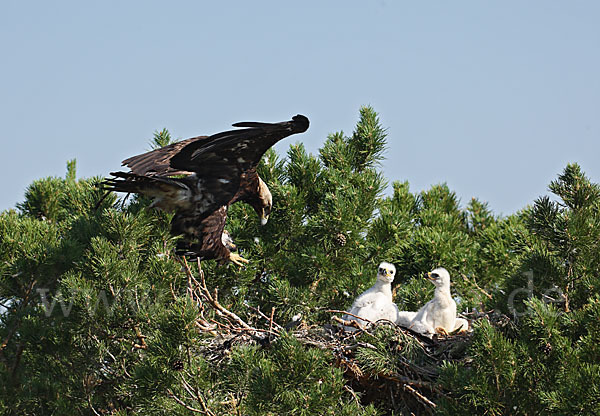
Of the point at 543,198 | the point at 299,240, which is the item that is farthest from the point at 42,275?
the point at 543,198

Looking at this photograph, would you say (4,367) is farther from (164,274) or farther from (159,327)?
(159,327)

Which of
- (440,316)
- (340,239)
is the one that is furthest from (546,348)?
(340,239)

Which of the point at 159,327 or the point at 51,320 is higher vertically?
the point at 51,320

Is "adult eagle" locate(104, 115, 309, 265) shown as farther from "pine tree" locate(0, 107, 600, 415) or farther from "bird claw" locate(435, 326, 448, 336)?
"bird claw" locate(435, 326, 448, 336)

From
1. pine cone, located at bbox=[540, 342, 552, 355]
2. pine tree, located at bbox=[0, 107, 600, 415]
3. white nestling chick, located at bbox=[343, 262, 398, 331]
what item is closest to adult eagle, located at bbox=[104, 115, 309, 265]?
pine tree, located at bbox=[0, 107, 600, 415]

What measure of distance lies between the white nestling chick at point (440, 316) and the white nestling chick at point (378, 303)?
20 cm

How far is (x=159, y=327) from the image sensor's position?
390 cm

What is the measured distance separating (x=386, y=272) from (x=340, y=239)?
0.46 meters

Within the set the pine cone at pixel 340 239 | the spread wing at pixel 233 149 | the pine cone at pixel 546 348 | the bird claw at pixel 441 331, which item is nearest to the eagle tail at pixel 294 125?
the spread wing at pixel 233 149

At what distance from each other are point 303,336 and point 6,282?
6.85 ft

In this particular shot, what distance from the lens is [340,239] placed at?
647 centimetres

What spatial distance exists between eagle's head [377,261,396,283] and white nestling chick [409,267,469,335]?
0.36 m

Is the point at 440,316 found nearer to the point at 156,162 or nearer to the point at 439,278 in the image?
the point at 439,278

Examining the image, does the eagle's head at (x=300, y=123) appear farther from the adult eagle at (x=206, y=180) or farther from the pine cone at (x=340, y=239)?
the pine cone at (x=340, y=239)
